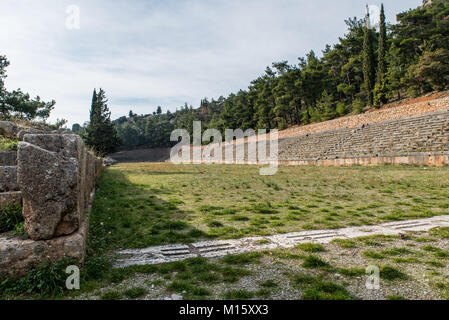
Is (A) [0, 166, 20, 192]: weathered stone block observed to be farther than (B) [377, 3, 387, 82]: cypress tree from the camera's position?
No

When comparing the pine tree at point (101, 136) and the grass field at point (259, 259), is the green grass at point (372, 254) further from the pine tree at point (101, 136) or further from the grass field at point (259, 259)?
the pine tree at point (101, 136)

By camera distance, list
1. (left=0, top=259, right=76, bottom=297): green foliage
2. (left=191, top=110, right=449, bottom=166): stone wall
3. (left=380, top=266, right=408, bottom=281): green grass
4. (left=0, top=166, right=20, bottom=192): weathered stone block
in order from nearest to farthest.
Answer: (left=0, top=259, right=76, bottom=297): green foliage → (left=380, top=266, right=408, bottom=281): green grass → (left=0, top=166, right=20, bottom=192): weathered stone block → (left=191, top=110, right=449, bottom=166): stone wall

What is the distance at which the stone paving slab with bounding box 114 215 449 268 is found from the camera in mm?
3557

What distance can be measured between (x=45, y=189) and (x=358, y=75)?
46249 mm

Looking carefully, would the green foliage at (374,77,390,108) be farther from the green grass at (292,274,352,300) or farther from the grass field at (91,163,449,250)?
the green grass at (292,274,352,300)

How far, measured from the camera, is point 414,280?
2.75 metres

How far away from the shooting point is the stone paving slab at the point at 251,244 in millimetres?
3557

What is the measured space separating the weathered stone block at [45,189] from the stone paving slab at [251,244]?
2.86 ft

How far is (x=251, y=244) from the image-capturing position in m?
4.01

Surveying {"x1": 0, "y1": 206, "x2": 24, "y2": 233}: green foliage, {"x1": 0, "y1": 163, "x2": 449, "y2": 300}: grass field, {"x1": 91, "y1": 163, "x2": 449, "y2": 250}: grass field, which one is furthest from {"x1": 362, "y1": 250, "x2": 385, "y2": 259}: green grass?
{"x1": 0, "y1": 206, "x2": 24, "y2": 233}: green foliage

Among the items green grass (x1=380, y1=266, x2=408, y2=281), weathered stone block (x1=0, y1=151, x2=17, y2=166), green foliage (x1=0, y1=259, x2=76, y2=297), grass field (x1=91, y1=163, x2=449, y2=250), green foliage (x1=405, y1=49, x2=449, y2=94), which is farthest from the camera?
green foliage (x1=405, y1=49, x2=449, y2=94)

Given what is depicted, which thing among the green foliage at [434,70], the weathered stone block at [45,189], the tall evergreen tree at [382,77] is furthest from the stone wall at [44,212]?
the tall evergreen tree at [382,77]

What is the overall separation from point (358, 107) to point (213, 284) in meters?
33.9

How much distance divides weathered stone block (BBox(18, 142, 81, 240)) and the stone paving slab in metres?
0.87
